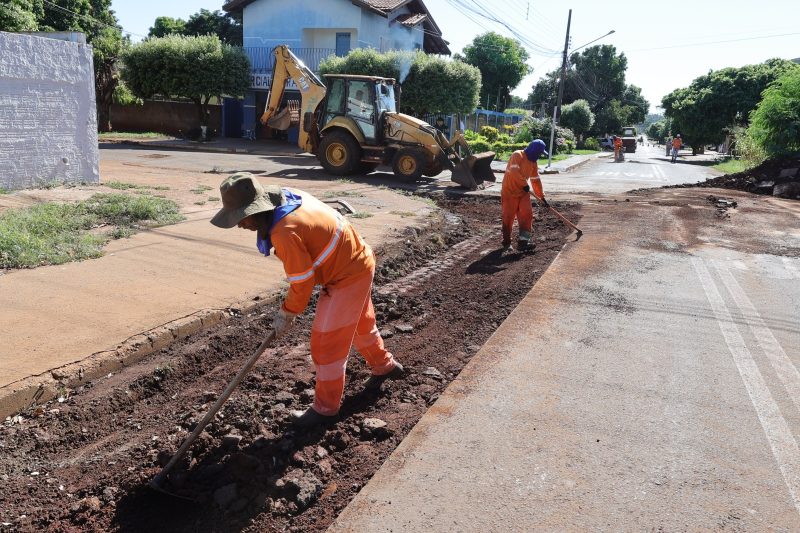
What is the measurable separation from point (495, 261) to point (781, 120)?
1695 centimetres

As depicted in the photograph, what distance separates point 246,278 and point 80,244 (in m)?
2.03

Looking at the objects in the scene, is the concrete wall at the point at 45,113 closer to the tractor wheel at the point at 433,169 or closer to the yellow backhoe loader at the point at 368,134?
the yellow backhoe loader at the point at 368,134

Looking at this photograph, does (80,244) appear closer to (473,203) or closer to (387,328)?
(387,328)

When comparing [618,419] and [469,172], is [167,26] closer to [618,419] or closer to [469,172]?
[469,172]

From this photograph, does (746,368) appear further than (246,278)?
No

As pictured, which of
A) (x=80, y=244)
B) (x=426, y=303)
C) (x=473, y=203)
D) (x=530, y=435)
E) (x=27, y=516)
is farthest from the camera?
(x=473, y=203)

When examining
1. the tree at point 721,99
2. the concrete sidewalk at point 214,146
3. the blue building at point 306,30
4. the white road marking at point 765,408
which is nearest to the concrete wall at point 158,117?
the blue building at point 306,30

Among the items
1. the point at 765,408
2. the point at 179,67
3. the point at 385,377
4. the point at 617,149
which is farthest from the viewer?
the point at 617,149

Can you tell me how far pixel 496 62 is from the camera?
55062 millimetres

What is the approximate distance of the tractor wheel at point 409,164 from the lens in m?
15.3

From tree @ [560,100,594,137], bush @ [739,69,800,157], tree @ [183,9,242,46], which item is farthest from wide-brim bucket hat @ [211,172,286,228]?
tree @ [560,100,594,137]

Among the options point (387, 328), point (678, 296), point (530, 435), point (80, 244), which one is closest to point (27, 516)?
point (530, 435)

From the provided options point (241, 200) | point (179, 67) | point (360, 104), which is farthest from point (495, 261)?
point (179, 67)

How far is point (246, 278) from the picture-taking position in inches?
246
